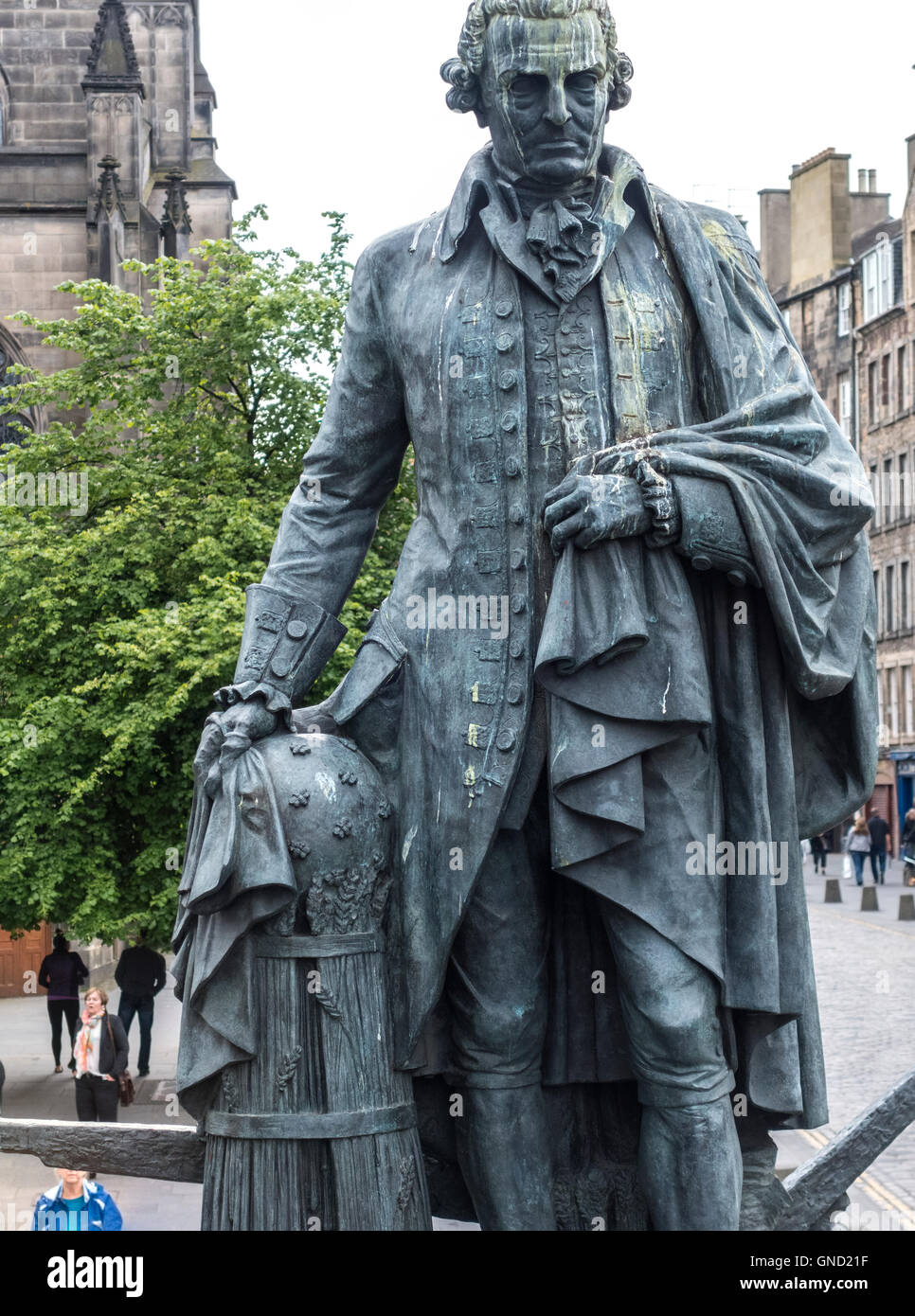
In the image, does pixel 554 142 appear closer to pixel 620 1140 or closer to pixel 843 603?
pixel 843 603

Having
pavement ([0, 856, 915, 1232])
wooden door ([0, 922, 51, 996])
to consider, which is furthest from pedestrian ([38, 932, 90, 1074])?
wooden door ([0, 922, 51, 996])

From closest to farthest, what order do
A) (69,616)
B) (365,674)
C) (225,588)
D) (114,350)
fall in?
(365,674) < (225,588) < (69,616) < (114,350)

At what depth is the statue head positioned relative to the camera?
4.51 meters

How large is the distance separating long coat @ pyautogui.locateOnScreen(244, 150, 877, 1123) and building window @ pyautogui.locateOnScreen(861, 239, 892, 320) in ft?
204

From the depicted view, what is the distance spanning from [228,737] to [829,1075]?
42.0 feet

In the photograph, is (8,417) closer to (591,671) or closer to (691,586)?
(691,586)

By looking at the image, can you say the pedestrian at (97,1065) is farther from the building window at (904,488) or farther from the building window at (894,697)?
the building window at (894,697)

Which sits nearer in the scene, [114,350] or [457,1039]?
[457,1039]

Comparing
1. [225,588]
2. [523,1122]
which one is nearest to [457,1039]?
[523,1122]

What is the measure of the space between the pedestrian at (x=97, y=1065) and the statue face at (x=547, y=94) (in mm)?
11829

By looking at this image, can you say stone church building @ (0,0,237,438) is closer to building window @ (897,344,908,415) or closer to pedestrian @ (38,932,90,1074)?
pedestrian @ (38,932,90,1074)

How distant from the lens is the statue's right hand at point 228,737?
173 inches

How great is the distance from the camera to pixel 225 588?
19.0 m
